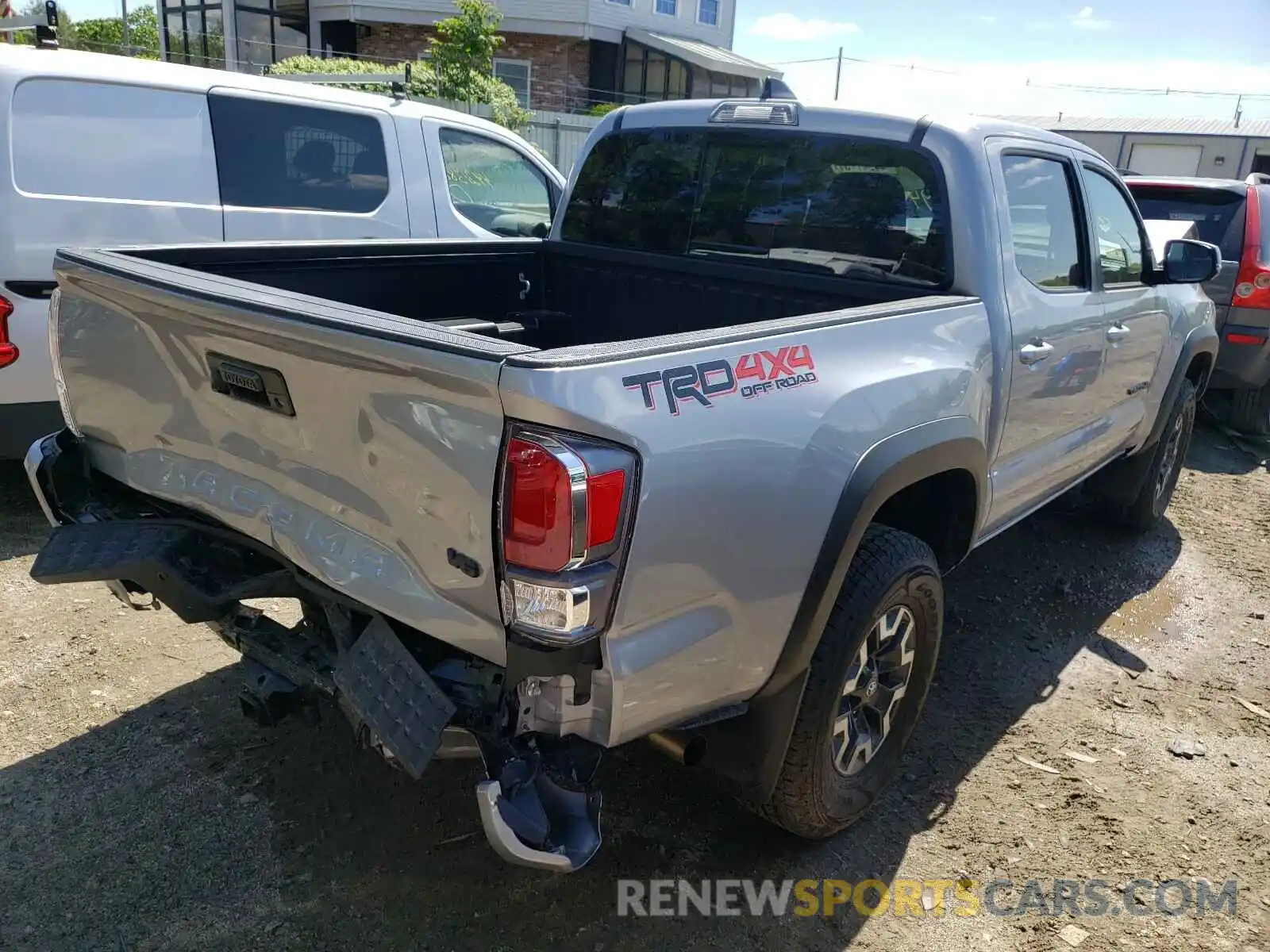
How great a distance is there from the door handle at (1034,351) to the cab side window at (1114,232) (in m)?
0.78

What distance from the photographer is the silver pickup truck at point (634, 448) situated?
1.91 metres

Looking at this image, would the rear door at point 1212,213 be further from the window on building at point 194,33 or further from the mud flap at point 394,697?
the window on building at point 194,33

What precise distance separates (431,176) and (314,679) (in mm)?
4641

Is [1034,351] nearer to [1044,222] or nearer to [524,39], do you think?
[1044,222]

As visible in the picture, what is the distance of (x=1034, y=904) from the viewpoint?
108 inches

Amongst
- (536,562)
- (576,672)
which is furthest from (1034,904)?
(536,562)

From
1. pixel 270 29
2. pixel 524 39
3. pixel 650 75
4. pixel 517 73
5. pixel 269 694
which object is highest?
pixel 524 39

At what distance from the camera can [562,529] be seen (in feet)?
5.96

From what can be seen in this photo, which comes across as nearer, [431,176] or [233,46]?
[431,176]

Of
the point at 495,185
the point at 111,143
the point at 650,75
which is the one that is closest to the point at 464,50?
the point at 650,75

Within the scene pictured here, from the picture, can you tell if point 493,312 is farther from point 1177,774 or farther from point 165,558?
point 1177,774

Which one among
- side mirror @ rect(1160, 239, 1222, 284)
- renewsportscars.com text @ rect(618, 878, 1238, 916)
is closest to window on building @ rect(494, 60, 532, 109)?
side mirror @ rect(1160, 239, 1222, 284)

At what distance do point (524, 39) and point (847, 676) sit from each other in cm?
2396

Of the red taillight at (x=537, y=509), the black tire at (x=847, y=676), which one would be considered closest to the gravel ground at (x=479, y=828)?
the black tire at (x=847, y=676)
